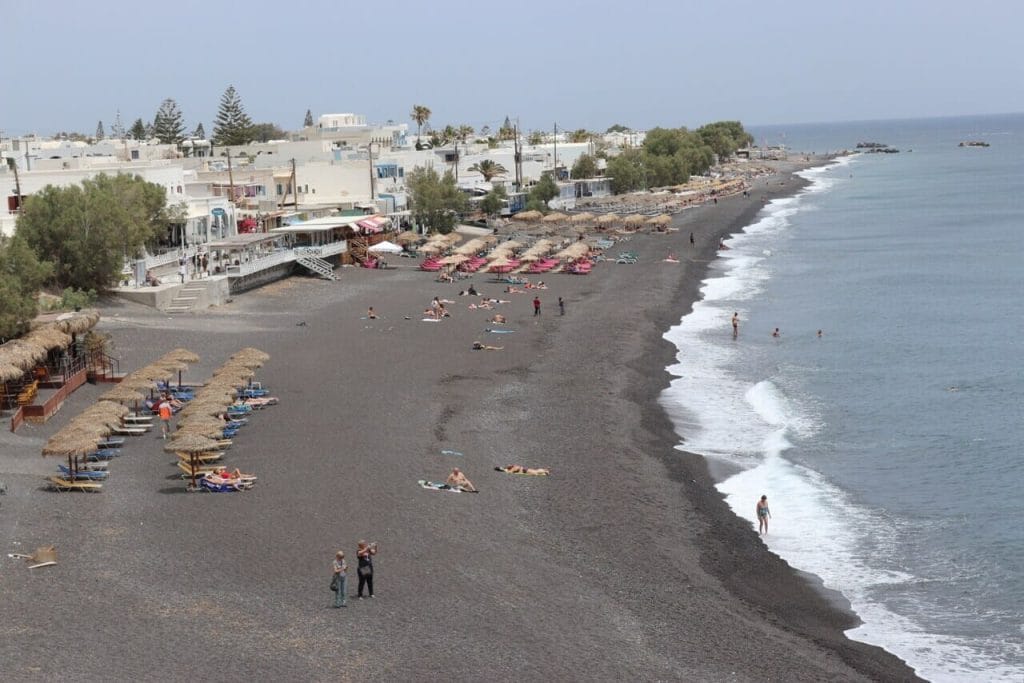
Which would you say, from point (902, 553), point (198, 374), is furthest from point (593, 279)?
point (902, 553)

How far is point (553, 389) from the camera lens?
34.5m

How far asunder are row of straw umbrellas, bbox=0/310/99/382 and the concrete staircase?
10.8 meters

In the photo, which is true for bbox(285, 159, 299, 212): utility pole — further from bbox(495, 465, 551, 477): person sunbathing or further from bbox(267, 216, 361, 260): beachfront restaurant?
bbox(495, 465, 551, 477): person sunbathing

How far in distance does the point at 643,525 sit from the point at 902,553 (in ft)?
14.7

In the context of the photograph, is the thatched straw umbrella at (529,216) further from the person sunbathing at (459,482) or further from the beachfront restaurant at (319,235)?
the person sunbathing at (459,482)

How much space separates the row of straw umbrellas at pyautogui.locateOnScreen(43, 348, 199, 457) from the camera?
23.6 meters

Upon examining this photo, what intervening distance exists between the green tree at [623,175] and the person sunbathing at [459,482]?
92708 millimetres

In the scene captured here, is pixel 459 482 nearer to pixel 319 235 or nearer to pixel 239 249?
pixel 239 249

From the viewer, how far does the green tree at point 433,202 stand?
7488 cm

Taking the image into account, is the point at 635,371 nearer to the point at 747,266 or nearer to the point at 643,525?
the point at 643,525

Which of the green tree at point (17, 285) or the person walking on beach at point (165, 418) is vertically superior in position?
the green tree at point (17, 285)

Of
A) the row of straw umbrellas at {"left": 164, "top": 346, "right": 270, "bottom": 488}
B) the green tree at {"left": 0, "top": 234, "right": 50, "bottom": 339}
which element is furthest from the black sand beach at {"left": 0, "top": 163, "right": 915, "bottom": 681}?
the green tree at {"left": 0, "top": 234, "right": 50, "bottom": 339}

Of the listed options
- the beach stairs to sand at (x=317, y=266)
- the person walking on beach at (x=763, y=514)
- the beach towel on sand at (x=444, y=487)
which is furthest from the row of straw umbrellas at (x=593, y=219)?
the person walking on beach at (x=763, y=514)

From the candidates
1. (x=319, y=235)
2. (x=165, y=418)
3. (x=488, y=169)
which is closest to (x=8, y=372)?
(x=165, y=418)
